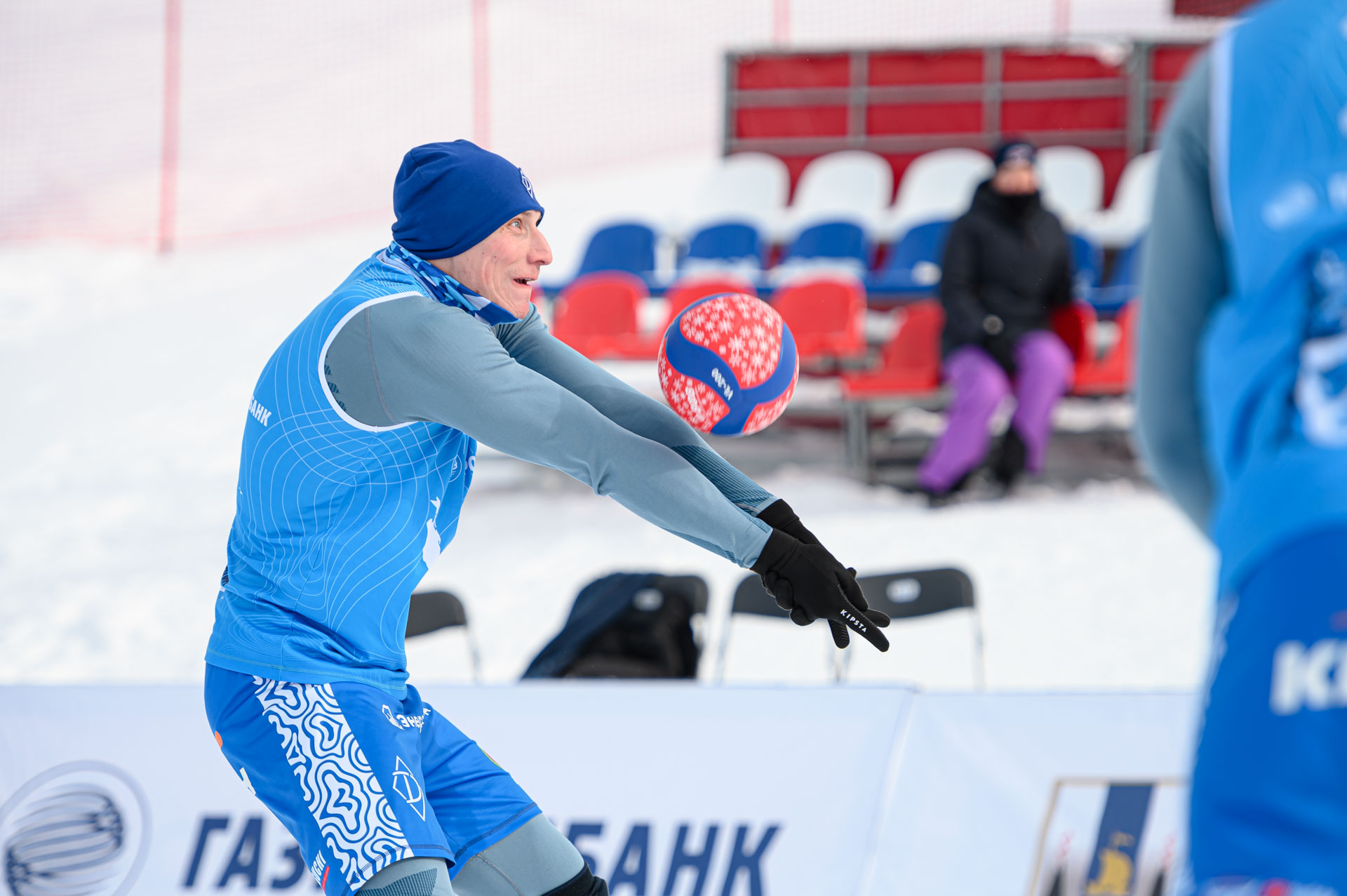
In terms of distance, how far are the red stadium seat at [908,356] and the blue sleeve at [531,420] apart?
6042 mm

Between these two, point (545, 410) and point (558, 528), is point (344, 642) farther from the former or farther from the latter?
point (558, 528)

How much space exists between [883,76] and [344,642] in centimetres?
980

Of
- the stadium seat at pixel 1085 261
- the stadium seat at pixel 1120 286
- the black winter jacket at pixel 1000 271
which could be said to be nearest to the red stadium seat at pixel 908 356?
the black winter jacket at pixel 1000 271

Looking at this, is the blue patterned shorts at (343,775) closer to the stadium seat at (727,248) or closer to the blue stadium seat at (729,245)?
the stadium seat at (727,248)

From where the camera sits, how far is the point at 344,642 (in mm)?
1909

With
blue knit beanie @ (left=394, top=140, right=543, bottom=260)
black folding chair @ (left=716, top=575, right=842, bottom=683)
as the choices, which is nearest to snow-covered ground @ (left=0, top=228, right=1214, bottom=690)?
black folding chair @ (left=716, top=575, right=842, bottom=683)

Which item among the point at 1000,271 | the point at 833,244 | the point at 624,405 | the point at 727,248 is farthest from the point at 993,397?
the point at 624,405

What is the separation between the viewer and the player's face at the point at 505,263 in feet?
6.23

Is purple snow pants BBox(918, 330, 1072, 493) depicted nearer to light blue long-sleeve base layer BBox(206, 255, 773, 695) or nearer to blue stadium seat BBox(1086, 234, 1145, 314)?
blue stadium seat BBox(1086, 234, 1145, 314)

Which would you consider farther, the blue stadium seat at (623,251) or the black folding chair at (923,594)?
the blue stadium seat at (623,251)

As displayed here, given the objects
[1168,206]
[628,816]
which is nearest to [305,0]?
[628,816]

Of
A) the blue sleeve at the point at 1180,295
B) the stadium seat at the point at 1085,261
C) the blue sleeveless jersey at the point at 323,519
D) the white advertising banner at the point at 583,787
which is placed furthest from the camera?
the stadium seat at the point at 1085,261

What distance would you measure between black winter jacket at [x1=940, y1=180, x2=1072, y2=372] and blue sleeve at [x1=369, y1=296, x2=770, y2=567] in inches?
220

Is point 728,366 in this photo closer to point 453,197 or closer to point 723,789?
point 453,197
